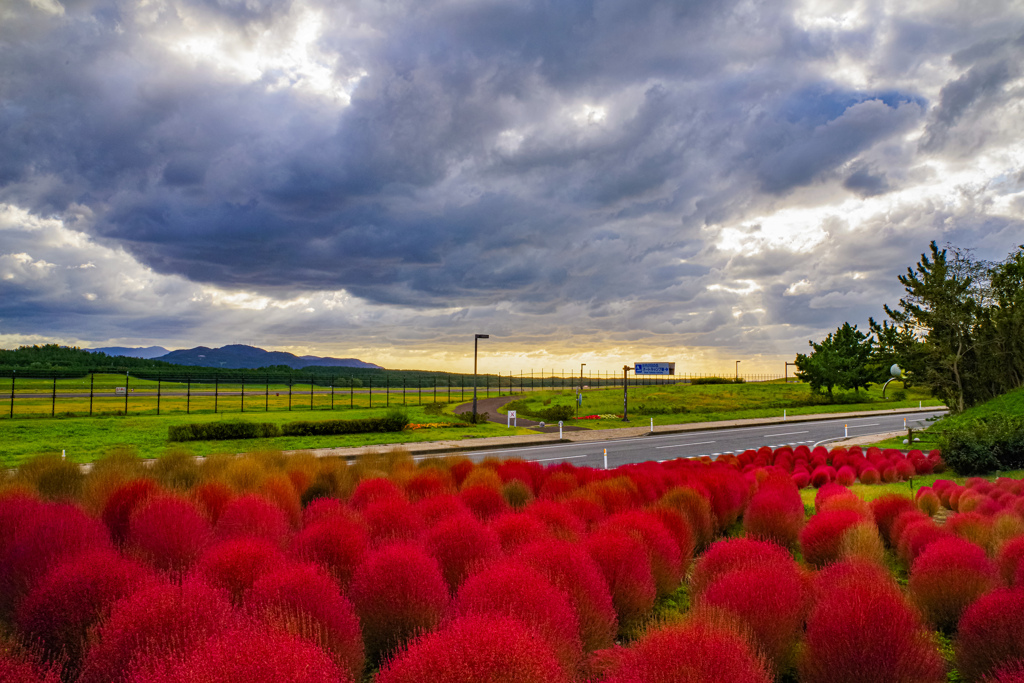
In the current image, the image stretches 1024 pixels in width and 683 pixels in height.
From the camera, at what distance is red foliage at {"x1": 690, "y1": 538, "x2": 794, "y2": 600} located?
545 centimetres

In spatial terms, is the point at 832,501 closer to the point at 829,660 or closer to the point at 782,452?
the point at 829,660

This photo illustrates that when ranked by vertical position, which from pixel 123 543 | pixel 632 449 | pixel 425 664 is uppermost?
pixel 425 664

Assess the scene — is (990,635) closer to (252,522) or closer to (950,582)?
(950,582)

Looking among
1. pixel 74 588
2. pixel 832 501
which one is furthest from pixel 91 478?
pixel 832 501

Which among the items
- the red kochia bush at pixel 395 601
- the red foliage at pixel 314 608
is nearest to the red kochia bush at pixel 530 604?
the red kochia bush at pixel 395 601

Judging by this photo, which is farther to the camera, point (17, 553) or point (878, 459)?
point (878, 459)

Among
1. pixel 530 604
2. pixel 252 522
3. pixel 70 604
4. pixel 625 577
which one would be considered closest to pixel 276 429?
pixel 252 522

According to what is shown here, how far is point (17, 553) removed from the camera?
4965mm

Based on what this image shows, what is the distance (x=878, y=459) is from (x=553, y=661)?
16.2m

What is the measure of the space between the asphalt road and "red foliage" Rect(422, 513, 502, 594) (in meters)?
12.9

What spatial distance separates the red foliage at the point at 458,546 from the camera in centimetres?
538

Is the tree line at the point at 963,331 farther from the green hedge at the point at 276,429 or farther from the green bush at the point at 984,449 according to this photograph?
the green hedge at the point at 276,429

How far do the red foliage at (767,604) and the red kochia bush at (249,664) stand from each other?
3033 millimetres

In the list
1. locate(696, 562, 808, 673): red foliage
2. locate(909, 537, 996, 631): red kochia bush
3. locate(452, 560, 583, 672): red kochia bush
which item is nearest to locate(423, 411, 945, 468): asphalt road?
locate(909, 537, 996, 631): red kochia bush
